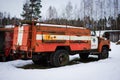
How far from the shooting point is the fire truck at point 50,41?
34.1 ft

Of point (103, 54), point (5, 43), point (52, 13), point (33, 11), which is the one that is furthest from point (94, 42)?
point (52, 13)

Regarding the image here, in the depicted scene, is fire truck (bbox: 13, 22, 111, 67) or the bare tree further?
the bare tree

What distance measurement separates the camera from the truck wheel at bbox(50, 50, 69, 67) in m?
11.0

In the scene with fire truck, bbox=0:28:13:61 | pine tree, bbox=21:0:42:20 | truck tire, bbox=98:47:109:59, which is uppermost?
pine tree, bbox=21:0:42:20

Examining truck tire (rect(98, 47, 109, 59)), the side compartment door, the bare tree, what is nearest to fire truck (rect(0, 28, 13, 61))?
the side compartment door

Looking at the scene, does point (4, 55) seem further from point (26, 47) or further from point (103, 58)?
point (103, 58)

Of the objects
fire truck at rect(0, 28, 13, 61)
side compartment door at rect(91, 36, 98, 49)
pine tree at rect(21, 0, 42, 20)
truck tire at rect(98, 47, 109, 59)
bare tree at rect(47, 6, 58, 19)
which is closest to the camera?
fire truck at rect(0, 28, 13, 61)

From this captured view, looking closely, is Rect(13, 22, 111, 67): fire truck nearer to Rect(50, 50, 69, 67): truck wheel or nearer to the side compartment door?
Rect(50, 50, 69, 67): truck wheel

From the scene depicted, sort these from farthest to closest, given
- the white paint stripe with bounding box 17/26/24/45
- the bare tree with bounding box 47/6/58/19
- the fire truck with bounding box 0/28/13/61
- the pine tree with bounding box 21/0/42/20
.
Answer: the bare tree with bounding box 47/6/58/19 → the pine tree with bounding box 21/0/42/20 → the fire truck with bounding box 0/28/13/61 → the white paint stripe with bounding box 17/26/24/45

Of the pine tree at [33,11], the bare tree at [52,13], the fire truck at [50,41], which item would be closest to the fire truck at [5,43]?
the fire truck at [50,41]

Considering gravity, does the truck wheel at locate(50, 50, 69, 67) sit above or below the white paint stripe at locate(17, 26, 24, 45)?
below

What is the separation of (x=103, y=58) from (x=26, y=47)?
22.1 feet

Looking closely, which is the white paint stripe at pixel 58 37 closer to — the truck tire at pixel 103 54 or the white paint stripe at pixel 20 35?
the white paint stripe at pixel 20 35

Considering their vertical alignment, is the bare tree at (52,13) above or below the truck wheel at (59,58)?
above
